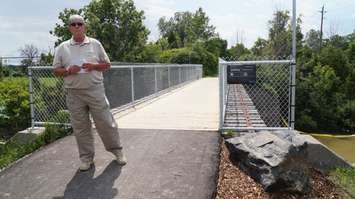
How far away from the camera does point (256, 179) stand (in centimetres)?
439

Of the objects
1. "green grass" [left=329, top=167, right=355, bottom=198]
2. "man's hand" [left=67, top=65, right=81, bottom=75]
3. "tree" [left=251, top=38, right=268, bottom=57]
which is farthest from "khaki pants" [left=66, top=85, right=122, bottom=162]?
"tree" [left=251, top=38, right=268, bottom=57]

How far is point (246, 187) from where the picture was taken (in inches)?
169

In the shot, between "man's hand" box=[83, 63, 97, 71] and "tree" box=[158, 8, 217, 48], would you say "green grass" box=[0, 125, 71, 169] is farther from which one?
"tree" box=[158, 8, 217, 48]

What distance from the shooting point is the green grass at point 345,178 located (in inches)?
Answer: 196

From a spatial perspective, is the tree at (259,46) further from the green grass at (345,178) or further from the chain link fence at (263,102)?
the green grass at (345,178)

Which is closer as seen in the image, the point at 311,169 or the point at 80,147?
the point at 80,147

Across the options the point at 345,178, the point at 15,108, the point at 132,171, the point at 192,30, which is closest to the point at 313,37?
the point at 192,30

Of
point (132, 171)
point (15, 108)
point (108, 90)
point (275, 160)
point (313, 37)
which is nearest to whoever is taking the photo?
point (275, 160)

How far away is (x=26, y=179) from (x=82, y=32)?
6.01 ft

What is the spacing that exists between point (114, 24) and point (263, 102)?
17.1m

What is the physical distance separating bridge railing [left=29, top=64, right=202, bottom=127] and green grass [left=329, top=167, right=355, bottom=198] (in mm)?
4463

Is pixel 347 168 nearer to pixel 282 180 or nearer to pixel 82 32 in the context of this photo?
pixel 282 180

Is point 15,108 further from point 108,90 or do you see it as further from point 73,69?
point 73,69

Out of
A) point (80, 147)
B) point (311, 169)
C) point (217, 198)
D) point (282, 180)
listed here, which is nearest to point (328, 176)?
point (311, 169)
